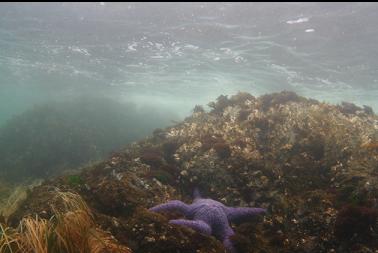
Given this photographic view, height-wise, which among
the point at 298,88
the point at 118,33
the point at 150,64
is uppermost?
the point at 118,33

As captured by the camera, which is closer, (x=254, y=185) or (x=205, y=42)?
(x=254, y=185)

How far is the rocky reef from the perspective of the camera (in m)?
5.11

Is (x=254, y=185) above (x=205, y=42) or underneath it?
Answer: underneath

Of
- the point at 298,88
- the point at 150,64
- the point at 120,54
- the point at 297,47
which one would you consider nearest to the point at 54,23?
the point at 120,54

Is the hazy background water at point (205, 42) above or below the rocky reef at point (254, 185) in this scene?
above

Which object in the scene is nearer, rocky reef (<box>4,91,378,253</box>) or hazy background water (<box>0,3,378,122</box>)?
rocky reef (<box>4,91,378,253</box>)

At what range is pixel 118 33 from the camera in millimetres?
22281

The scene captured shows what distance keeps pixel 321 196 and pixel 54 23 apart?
20.6 meters

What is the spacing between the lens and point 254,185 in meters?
7.29

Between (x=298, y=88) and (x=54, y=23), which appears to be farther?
(x=298, y=88)

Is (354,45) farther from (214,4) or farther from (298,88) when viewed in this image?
(298,88)

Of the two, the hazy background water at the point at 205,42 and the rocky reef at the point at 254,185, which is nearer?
the rocky reef at the point at 254,185

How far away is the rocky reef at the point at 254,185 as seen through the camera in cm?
511

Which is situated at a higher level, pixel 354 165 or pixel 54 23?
pixel 54 23
